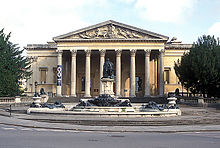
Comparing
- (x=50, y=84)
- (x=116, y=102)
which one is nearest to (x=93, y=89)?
(x=50, y=84)

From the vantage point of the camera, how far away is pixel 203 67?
48.4 metres

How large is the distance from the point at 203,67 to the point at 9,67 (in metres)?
33.4

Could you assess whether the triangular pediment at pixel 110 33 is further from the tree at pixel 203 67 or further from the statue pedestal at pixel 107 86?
the statue pedestal at pixel 107 86

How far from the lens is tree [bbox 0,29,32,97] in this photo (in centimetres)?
5041

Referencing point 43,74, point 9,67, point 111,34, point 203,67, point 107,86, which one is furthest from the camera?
point 43,74

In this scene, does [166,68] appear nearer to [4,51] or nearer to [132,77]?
[132,77]

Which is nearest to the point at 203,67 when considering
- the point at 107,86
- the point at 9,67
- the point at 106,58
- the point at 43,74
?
the point at 107,86

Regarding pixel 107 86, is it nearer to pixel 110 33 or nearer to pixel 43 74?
pixel 110 33

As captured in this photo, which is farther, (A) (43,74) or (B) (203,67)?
(A) (43,74)

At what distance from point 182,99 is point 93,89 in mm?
27210

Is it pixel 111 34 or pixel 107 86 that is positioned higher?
pixel 111 34

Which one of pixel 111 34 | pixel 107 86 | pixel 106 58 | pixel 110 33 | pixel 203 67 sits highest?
pixel 110 33

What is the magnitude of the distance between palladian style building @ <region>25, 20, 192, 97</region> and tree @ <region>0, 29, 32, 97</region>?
8.27 metres

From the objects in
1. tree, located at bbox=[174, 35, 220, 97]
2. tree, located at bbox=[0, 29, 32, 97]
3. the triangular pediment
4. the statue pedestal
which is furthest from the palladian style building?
the statue pedestal
